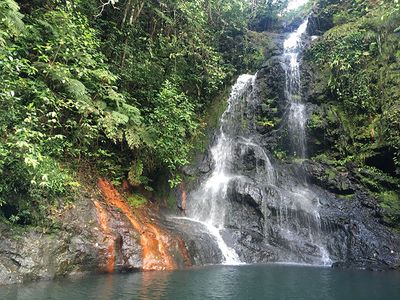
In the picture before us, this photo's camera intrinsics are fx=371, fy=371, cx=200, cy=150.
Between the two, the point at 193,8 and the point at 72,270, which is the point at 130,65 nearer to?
the point at 193,8

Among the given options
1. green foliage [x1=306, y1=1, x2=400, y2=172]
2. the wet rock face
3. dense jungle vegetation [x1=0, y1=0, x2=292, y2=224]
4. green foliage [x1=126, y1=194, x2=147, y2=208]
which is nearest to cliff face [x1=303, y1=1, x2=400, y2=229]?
green foliage [x1=306, y1=1, x2=400, y2=172]

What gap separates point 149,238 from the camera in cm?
996

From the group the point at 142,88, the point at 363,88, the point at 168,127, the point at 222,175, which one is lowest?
the point at 222,175

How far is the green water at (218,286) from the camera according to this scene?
6.75 m

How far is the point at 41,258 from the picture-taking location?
774 centimetres

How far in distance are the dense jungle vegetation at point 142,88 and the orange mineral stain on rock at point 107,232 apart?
2.72ft

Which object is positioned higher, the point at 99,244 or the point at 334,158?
the point at 334,158

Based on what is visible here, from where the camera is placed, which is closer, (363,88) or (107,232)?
(107,232)

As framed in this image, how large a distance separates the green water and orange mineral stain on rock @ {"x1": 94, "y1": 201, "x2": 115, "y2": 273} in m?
0.41

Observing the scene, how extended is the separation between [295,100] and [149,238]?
1112 centimetres

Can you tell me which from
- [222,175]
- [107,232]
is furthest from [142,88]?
[107,232]

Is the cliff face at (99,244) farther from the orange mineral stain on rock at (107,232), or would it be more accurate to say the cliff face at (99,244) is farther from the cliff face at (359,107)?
the cliff face at (359,107)

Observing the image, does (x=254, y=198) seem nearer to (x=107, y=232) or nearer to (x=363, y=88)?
(x=107, y=232)

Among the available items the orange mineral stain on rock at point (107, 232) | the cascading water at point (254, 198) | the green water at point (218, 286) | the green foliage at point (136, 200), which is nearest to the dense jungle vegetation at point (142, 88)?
the green foliage at point (136, 200)
